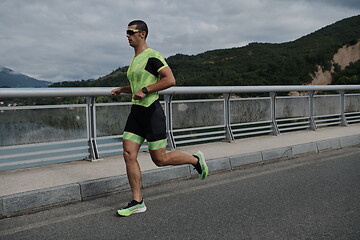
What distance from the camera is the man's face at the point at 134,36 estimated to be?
3760mm

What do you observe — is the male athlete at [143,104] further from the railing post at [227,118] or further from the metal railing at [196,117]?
the railing post at [227,118]

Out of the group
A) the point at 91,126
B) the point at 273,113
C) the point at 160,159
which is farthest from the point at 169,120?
the point at 160,159

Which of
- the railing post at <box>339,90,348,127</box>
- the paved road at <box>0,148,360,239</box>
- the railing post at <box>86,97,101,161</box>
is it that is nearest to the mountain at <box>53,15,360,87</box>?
the railing post at <box>339,90,348,127</box>

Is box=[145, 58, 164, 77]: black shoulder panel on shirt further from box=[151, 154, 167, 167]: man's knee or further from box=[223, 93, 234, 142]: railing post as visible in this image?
box=[223, 93, 234, 142]: railing post

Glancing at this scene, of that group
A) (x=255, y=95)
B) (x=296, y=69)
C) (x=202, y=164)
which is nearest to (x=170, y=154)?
(x=202, y=164)

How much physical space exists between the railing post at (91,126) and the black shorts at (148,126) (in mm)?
2589

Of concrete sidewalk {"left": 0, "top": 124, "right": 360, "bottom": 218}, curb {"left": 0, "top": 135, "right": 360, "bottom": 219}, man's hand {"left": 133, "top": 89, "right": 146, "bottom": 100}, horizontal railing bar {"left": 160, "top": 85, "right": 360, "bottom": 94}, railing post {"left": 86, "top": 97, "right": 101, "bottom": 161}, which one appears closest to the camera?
man's hand {"left": 133, "top": 89, "right": 146, "bottom": 100}

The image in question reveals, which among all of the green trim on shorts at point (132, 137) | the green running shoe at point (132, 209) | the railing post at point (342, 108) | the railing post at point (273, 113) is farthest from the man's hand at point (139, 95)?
the railing post at point (342, 108)

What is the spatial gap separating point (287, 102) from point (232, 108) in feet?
6.57

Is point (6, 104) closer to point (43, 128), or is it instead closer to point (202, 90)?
point (43, 128)

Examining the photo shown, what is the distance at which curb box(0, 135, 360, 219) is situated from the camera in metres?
4.02

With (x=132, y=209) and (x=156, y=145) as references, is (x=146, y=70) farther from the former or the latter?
(x=132, y=209)

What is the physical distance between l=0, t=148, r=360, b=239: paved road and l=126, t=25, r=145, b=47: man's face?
5.53 feet

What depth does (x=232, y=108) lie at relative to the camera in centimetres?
856
